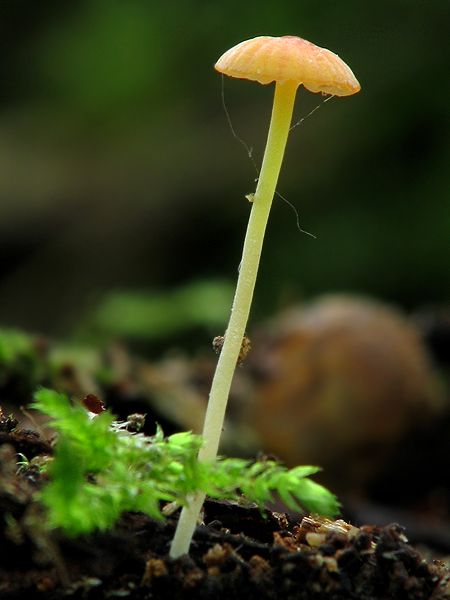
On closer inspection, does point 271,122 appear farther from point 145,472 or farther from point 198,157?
point 198,157

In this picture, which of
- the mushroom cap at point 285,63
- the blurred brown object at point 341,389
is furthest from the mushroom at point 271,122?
the blurred brown object at point 341,389

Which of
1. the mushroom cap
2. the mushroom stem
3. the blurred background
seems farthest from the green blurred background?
the mushroom cap

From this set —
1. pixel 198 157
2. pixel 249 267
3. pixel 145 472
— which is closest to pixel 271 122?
pixel 249 267

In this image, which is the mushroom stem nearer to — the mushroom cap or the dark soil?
the mushroom cap

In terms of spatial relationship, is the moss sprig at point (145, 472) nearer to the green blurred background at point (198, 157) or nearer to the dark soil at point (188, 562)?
the dark soil at point (188, 562)

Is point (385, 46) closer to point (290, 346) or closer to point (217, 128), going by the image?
point (217, 128)

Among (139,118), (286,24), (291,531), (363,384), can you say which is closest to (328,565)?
(291,531)
